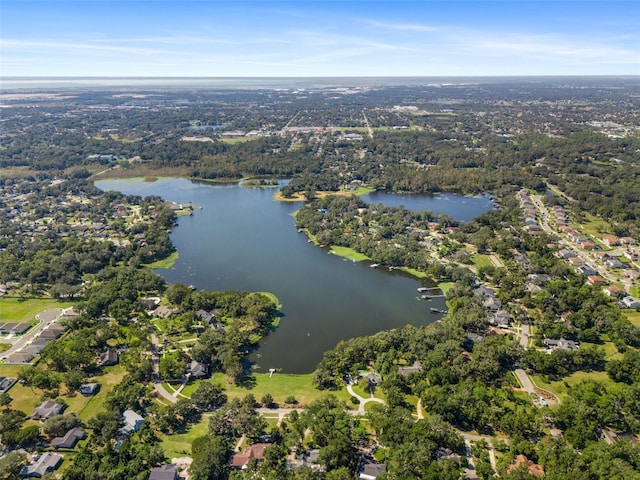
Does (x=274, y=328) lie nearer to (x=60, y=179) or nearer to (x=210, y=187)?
(x=210, y=187)

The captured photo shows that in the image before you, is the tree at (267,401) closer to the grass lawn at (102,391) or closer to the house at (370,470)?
the house at (370,470)

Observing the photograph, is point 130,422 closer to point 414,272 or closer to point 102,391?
point 102,391

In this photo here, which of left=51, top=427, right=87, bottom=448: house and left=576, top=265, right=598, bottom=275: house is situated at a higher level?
left=576, top=265, right=598, bottom=275: house

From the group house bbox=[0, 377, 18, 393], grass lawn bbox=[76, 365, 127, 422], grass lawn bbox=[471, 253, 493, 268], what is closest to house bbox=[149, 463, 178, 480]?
grass lawn bbox=[76, 365, 127, 422]

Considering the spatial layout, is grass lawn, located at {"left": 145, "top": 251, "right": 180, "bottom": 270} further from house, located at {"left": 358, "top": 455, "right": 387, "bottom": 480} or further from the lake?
house, located at {"left": 358, "top": 455, "right": 387, "bottom": 480}

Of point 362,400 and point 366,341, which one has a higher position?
point 366,341

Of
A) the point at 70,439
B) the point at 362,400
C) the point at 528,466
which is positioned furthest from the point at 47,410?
the point at 528,466

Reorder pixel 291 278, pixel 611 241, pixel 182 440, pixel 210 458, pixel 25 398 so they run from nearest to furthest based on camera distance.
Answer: pixel 210 458
pixel 182 440
pixel 25 398
pixel 291 278
pixel 611 241
